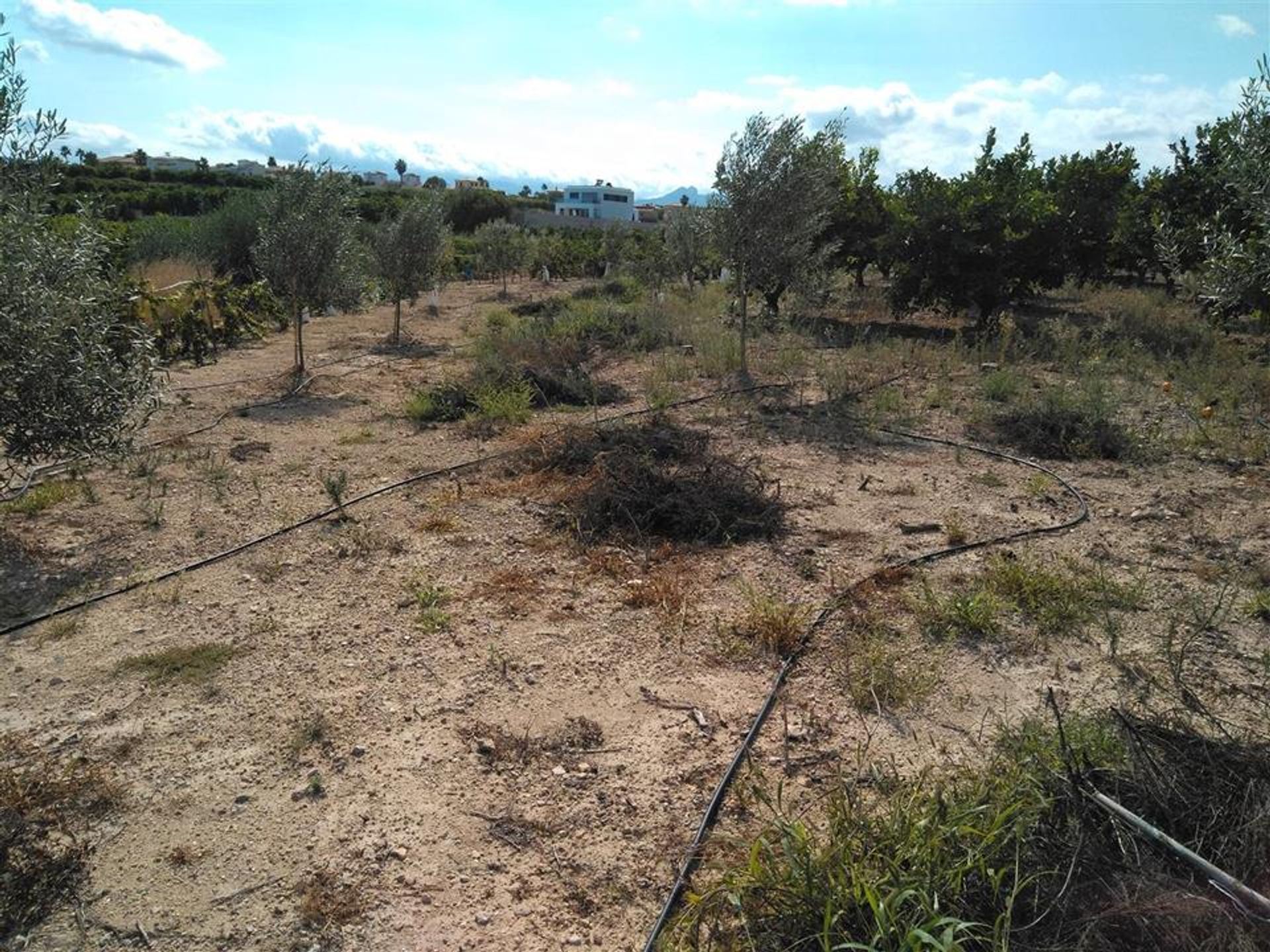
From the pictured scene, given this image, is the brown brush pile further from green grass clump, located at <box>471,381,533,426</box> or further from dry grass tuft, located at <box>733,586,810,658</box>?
green grass clump, located at <box>471,381,533,426</box>

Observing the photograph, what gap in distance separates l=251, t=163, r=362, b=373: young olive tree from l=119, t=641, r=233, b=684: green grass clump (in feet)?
28.1

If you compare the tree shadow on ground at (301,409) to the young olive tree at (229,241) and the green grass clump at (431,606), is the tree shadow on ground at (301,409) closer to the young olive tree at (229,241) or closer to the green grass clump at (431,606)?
the green grass clump at (431,606)

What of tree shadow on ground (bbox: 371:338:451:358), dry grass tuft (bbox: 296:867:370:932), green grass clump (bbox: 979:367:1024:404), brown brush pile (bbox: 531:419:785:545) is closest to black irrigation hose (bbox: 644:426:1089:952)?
dry grass tuft (bbox: 296:867:370:932)

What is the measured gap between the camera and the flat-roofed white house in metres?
104

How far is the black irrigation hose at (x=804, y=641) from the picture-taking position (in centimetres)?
312

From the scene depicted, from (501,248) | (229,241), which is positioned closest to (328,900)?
(229,241)

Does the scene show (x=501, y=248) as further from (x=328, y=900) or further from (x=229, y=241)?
(x=328, y=900)

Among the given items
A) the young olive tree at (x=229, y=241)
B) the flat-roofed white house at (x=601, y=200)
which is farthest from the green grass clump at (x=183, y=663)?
the flat-roofed white house at (x=601, y=200)

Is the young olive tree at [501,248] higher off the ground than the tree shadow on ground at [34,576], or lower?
higher

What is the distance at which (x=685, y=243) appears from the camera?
2080 cm

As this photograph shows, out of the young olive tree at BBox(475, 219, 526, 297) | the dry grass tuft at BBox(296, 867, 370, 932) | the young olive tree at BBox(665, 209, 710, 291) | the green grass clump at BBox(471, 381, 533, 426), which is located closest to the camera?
the dry grass tuft at BBox(296, 867, 370, 932)

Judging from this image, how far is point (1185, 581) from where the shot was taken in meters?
5.65

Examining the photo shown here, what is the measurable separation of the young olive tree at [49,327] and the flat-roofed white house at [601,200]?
326 ft

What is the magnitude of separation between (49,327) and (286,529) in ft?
6.80
